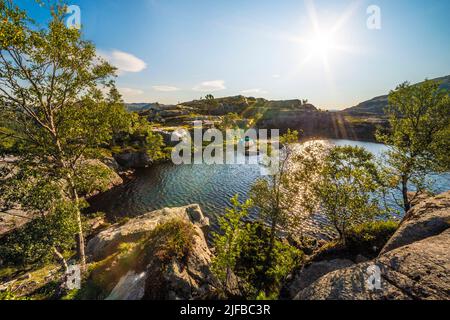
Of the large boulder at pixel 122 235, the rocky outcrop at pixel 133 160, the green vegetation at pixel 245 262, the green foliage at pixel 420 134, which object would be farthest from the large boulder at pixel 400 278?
the rocky outcrop at pixel 133 160

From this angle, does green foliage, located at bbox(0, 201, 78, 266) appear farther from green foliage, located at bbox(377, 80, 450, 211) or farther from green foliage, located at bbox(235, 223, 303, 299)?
green foliage, located at bbox(377, 80, 450, 211)

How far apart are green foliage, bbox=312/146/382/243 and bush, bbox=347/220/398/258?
0.74 meters

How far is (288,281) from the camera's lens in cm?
1678

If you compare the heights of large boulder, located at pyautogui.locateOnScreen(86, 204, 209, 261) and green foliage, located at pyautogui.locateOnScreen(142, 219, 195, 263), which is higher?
green foliage, located at pyautogui.locateOnScreen(142, 219, 195, 263)

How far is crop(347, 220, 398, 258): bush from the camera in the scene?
55.6ft

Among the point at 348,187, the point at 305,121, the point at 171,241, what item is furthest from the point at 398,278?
the point at 305,121

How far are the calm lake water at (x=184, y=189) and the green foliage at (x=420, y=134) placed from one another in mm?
11558

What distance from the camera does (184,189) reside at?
52.4 metres

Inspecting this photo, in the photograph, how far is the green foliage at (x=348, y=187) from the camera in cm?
1712

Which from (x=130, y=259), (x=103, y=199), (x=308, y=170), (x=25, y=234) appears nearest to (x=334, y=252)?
(x=308, y=170)

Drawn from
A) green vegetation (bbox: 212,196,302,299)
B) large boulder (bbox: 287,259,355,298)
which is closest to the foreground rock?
green vegetation (bbox: 212,196,302,299)
